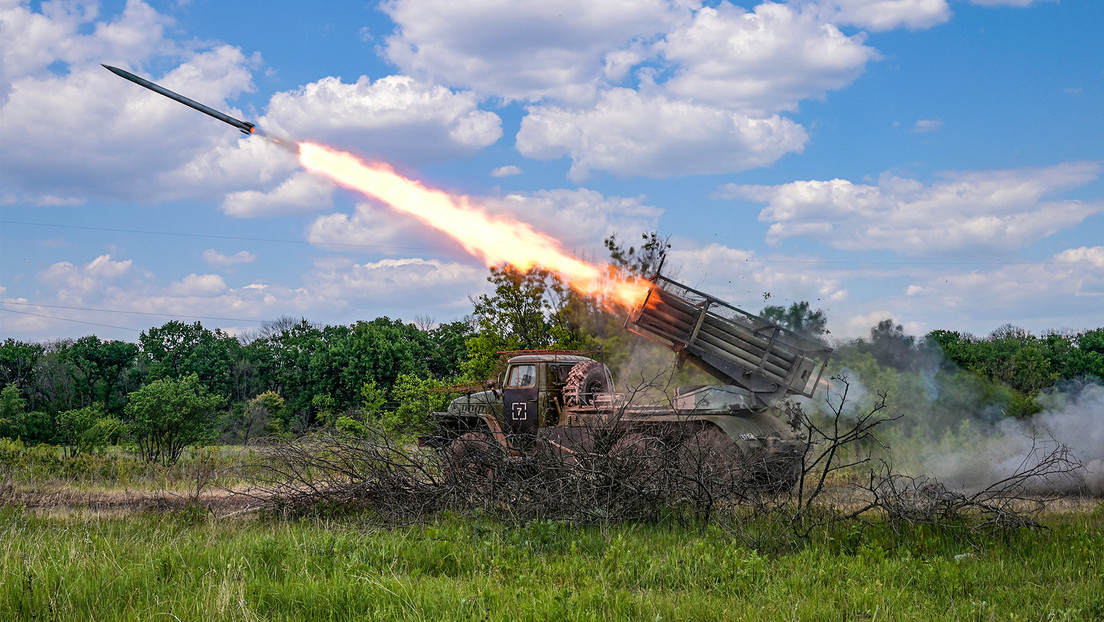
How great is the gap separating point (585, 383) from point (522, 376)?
1482 millimetres

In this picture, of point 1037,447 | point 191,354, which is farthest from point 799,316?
point 191,354

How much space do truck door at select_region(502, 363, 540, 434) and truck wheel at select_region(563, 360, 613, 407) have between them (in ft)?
2.08

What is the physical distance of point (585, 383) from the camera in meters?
15.1

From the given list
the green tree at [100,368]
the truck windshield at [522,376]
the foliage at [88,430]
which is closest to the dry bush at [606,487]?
the truck windshield at [522,376]

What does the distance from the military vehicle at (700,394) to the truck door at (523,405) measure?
18 millimetres

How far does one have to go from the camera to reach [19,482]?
50.5ft

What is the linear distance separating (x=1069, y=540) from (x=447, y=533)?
6.88 metres

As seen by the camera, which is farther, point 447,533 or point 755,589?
point 447,533

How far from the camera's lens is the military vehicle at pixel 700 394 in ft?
42.2

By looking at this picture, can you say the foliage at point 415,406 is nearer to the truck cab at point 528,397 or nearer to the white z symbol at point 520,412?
the truck cab at point 528,397

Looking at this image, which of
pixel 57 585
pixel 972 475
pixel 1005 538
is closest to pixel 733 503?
pixel 1005 538

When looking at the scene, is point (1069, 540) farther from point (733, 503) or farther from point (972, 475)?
point (972, 475)

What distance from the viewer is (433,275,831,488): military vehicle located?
12.9 meters

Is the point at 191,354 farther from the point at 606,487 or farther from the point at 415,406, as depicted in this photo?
the point at 606,487
